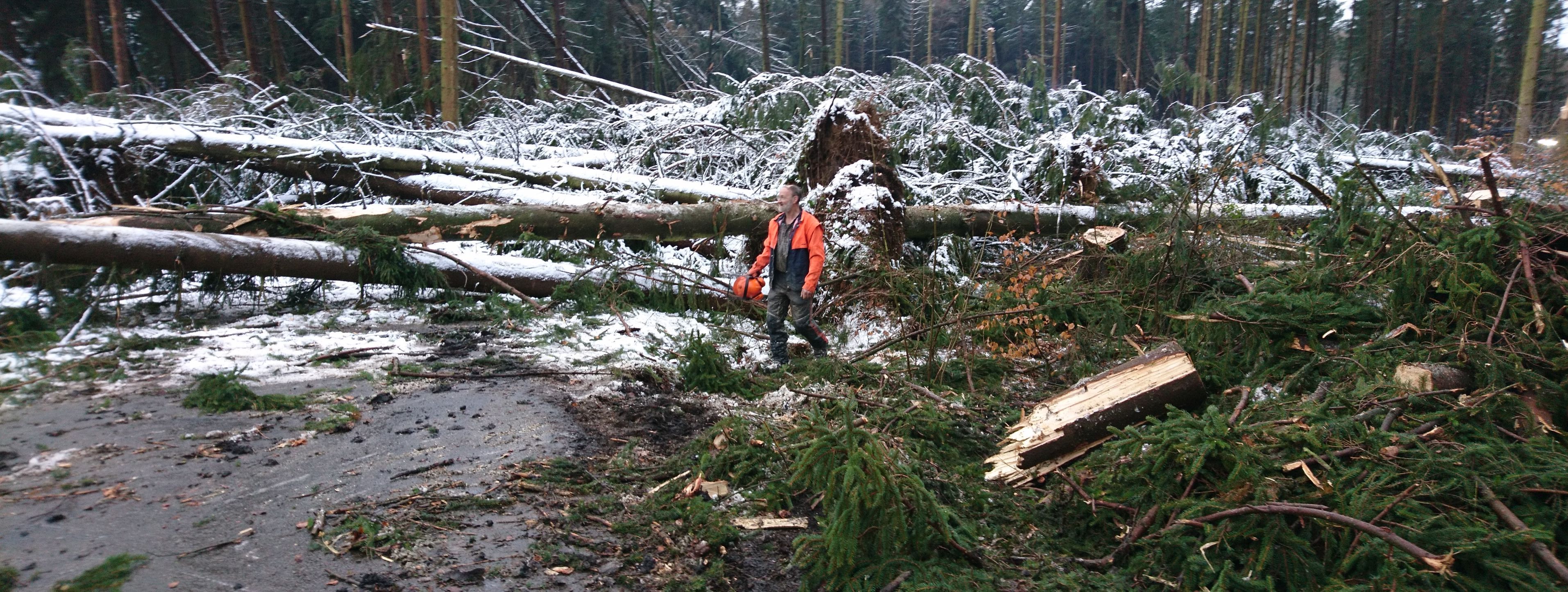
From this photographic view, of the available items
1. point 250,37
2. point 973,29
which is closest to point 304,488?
point 250,37

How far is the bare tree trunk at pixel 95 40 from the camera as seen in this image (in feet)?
48.0

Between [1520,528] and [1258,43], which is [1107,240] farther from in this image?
[1258,43]

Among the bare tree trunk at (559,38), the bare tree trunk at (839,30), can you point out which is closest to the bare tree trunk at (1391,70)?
the bare tree trunk at (839,30)

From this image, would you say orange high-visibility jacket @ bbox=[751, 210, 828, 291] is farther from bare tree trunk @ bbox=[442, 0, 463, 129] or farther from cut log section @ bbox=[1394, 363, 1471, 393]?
bare tree trunk @ bbox=[442, 0, 463, 129]

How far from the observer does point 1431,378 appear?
143 inches

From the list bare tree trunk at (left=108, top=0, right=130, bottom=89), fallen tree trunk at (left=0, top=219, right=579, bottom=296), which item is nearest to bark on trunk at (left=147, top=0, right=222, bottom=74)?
bare tree trunk at (left=108, top=0, right=130, bottom=89)

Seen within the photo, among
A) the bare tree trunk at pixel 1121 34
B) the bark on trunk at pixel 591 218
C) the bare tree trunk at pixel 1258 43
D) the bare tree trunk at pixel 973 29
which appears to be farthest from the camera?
the bare tree trunk at pixel 1121 34

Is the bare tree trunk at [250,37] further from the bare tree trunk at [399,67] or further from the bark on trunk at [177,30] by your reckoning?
the bare tree trunk at [399,67]

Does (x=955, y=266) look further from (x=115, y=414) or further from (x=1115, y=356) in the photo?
(x=115, y=414)

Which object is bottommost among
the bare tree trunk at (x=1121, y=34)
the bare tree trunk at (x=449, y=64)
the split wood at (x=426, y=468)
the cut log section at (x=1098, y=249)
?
the split wood at (x=426, y=468)

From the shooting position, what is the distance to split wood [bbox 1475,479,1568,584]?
2.43m

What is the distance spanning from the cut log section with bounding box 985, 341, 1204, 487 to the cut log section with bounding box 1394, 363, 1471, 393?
2.75 feet

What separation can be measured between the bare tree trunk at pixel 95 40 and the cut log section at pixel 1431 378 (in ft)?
61.0

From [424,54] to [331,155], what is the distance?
4.90m
